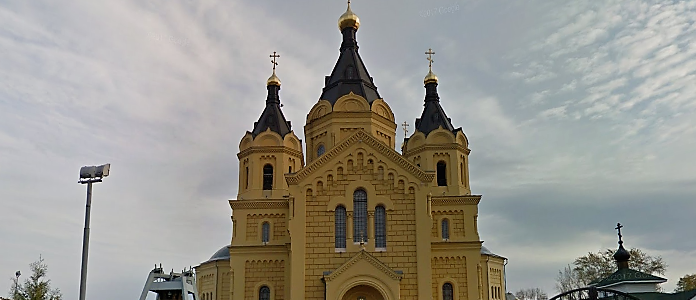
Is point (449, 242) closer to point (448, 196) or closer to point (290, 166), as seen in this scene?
point (448, 196)

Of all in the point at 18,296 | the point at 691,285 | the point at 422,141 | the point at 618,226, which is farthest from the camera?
the point at 691,285

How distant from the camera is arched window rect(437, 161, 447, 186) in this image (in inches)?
1251

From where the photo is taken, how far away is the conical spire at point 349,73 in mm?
32250

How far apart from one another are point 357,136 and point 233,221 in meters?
7.66

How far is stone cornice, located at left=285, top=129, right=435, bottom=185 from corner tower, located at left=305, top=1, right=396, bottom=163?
9.54 ft

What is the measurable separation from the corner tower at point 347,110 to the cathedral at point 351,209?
6 centimetres

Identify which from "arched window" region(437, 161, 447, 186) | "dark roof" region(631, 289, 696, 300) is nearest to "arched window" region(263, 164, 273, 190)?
"arched window" region(437, 161, 447, 186)

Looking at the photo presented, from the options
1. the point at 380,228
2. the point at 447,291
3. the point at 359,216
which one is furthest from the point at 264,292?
the point at 447,291

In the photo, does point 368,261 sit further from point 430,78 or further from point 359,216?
point 430,78

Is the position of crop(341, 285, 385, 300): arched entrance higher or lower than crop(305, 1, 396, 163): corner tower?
lower

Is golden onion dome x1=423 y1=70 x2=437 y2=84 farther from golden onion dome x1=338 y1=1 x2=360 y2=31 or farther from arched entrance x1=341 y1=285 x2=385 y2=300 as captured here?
arched entrance x1=341 y1=285 x2=385 y2=300

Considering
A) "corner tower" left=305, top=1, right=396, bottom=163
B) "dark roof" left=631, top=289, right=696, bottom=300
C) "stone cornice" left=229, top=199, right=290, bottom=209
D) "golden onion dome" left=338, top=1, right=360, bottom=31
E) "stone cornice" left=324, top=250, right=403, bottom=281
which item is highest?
"golden onion dome" left=338, top=1, right=360, bottom=31

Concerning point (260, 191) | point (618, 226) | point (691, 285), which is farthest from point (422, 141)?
point (691, 285)

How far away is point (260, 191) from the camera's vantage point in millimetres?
31672
